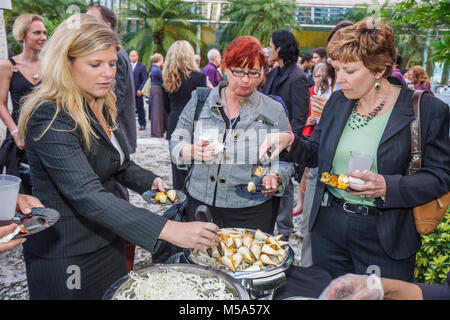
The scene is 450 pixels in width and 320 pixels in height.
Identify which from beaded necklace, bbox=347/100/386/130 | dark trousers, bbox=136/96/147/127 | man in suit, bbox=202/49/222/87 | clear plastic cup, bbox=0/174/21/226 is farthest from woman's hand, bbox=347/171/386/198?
dark trousers, bbox=136/96/147/127

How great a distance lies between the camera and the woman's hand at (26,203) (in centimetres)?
138

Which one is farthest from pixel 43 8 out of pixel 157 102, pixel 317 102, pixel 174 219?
pixel 174 219

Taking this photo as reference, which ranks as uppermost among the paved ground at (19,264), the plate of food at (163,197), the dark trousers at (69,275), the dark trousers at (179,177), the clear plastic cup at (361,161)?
the clear plastic cup at (361,161)

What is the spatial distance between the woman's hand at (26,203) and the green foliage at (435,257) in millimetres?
2428

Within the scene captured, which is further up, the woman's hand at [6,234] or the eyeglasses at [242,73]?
the eyeglasses at [242,73]

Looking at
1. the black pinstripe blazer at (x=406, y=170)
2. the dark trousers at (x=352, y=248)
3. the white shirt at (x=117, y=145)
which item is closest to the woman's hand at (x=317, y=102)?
the black pinstripe blazer at (x=406, y=170)

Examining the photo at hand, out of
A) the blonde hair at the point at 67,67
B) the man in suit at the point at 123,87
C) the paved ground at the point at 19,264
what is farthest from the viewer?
the man in suit at the point at 123,87

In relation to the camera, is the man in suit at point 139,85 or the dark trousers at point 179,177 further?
the man in suit at point 139,85

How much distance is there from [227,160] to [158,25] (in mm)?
20115

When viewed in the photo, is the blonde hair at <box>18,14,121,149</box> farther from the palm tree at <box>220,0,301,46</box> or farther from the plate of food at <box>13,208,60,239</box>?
the palm tree at <box>220,0,301,46</box>

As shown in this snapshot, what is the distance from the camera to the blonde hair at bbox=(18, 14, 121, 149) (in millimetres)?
1530

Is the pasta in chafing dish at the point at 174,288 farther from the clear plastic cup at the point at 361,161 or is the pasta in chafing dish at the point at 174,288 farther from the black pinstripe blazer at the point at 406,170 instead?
the black pinstripe blazer at the point at 406,170

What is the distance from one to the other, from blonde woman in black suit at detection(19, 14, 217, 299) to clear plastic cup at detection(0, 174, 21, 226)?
161mm
